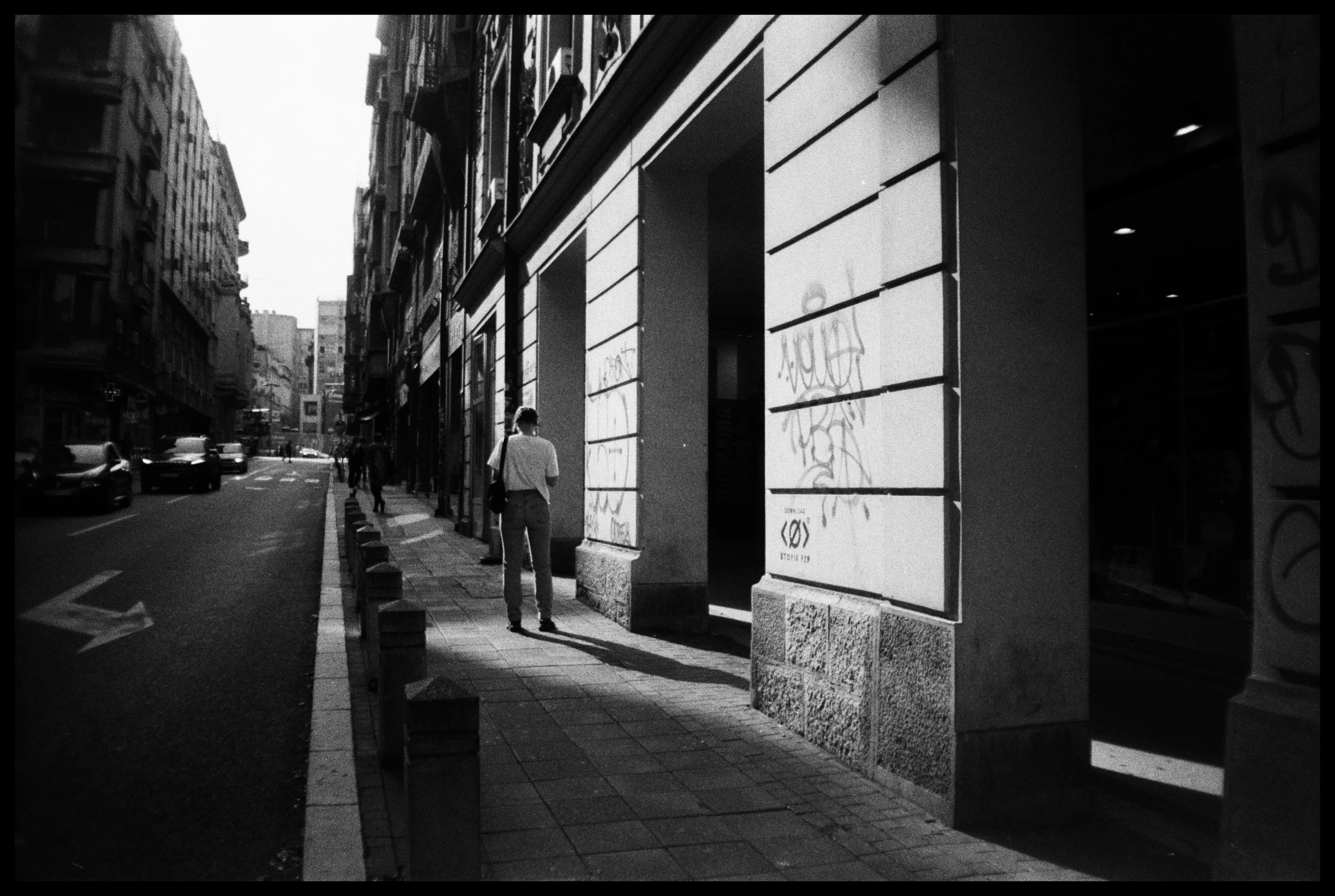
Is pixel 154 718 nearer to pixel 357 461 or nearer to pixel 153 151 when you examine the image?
pixel 153 151

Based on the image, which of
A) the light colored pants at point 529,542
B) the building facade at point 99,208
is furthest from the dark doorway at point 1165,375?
the building facade at point 99,208

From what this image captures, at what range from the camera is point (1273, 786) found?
8.95 feet

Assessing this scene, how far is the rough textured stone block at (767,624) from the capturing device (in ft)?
17.3

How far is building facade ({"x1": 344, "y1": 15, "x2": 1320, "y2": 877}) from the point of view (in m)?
2.92

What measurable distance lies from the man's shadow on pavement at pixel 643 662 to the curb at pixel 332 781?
67.7 inches

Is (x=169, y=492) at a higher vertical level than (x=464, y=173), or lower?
lower

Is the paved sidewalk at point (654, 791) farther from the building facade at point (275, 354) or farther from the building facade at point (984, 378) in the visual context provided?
the building facade at point (275, 354)

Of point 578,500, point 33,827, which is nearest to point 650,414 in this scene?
point 578,500

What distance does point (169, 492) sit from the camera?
23.6 m

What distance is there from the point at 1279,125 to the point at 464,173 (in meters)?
20.6

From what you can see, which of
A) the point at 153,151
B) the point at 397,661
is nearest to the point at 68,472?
the point at 153,151

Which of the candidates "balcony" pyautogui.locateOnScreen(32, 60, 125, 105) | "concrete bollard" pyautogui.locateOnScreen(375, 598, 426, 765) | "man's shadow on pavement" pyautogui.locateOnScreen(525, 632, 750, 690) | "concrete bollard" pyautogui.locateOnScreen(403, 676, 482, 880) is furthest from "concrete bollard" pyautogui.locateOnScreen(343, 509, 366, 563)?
"balcony" pyautogui.locateOnScreen(32, 60, 125, 105)

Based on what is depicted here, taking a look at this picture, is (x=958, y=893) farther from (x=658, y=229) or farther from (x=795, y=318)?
(x=658, y=229)

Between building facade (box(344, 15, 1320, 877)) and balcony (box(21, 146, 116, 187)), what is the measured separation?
121 inches
